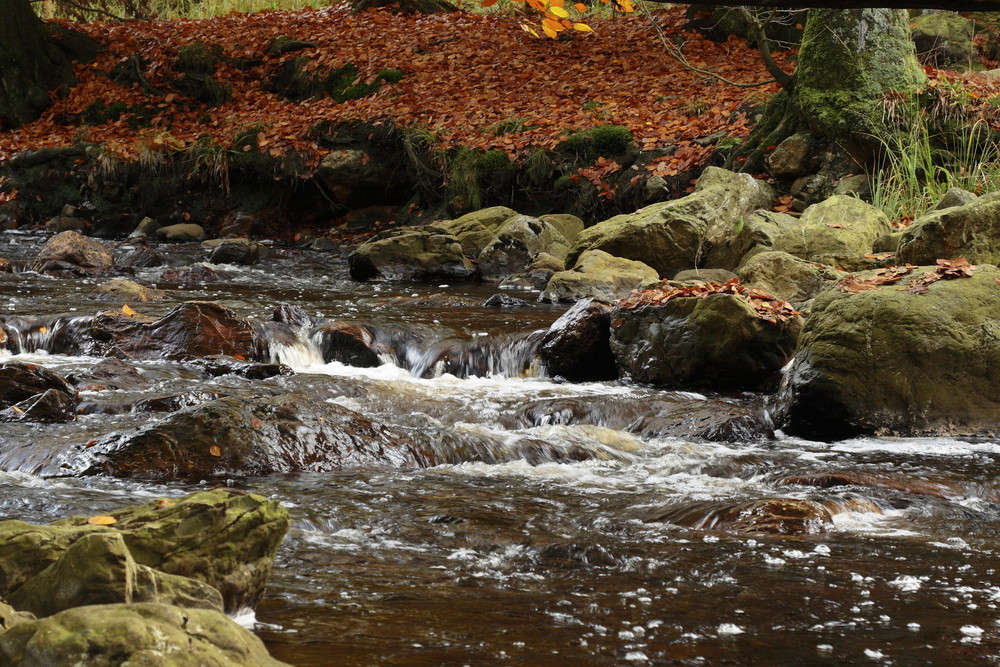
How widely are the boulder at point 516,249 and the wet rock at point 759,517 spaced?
7.62 meters

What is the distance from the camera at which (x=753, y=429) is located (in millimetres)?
5922

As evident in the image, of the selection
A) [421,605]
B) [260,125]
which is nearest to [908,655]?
[421,605]

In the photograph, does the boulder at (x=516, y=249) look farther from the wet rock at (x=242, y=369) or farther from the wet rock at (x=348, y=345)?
the wet rock at (x=242, y=369)

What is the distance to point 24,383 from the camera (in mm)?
5852

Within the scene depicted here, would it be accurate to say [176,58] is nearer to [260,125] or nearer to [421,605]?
[260,125]

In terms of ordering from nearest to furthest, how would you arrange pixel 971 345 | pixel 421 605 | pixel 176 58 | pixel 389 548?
pixel 421 605
pixel 389 548
pixel 971 345
pixel 176 58

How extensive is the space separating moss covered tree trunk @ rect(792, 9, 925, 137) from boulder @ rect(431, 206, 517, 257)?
13.2 ft

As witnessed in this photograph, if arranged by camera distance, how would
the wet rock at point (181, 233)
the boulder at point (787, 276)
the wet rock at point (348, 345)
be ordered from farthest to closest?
the wet rock at point (181, 233) → the boulder at point (787, 276) → the wet rock at point (348, 345)

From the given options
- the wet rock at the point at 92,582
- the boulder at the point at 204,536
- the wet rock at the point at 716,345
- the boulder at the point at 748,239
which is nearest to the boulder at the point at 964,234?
the wet rock at the point at 716,345

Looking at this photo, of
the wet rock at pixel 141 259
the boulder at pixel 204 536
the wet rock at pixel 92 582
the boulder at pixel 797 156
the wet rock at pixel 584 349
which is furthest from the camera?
the wet rock at pixel 141 259

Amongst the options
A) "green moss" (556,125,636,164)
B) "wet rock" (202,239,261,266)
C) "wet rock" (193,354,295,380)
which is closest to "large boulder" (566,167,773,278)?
"green moss" (556,125,636,164)

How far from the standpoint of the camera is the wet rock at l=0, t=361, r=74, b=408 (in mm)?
5796

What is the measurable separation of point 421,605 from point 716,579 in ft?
3.34

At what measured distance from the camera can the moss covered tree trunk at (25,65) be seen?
18094 millimetres
